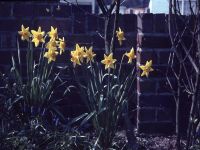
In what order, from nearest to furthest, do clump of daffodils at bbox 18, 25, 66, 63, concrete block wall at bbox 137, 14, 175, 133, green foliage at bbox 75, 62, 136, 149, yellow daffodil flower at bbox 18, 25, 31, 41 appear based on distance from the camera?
1. green foliage at bbox 75, 62, 136, 149
2. clump of daffodils at bbox 18, 25, 66, 63
3. yellow daffodil flower at bbox 18, 25, 31, 41
4. concrete block wall at bbox 137, 14, 175, 133

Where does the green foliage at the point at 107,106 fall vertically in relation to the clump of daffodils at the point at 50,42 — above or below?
below

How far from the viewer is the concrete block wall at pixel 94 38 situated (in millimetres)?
3242

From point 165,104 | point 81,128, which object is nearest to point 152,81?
point 165,104

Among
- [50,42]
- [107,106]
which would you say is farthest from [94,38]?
[107,106]

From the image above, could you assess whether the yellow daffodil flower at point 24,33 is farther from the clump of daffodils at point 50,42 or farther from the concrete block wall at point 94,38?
the concrete block wall at point 94,38

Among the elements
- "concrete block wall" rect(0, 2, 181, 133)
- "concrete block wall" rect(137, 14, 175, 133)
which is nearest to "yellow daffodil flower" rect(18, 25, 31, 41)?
"concrete block wall" rect(0, 2, 181, 133)

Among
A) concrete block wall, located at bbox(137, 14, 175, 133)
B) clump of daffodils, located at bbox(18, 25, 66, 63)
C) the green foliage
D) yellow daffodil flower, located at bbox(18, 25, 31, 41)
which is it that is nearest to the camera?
the green foliage

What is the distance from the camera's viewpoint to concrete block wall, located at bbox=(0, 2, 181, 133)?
3.24 metres

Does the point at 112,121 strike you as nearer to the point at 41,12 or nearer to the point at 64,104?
the point at 64,104

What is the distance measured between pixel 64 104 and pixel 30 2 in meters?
0.85

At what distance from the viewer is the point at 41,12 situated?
3334 mm

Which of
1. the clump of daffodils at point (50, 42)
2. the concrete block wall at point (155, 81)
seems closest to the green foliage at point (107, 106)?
the clump of daffodils at point (50, 42)

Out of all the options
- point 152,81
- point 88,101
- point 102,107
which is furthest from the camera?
point 152,81

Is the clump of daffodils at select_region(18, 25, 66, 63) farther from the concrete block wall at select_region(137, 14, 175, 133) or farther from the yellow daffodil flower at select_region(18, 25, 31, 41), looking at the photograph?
the concrete block wall at select_region(137, 14, 175, 133)
